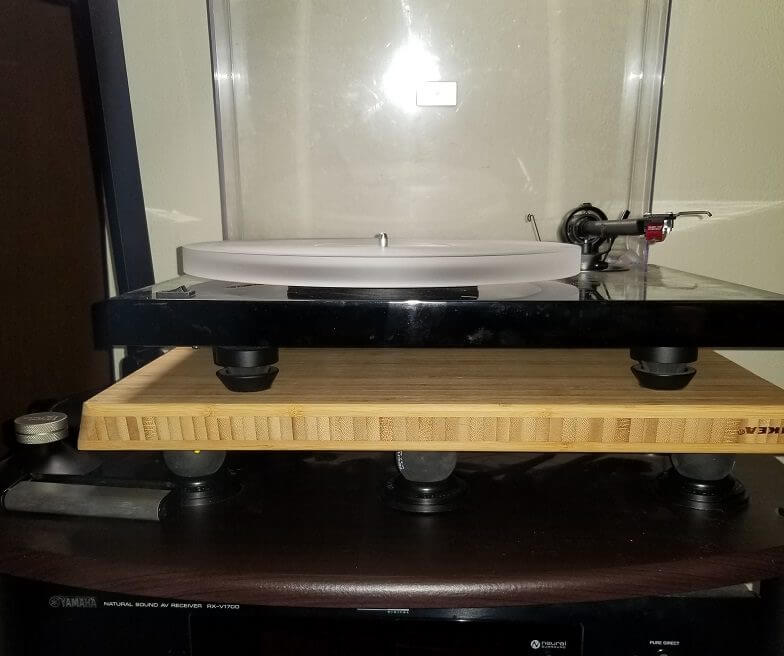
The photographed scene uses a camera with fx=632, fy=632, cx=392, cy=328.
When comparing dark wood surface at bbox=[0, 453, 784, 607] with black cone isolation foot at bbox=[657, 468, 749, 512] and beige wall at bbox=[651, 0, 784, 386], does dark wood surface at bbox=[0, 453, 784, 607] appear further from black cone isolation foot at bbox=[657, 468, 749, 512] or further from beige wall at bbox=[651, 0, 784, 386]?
beige wall at bbox=[651, 0, 784, 386]

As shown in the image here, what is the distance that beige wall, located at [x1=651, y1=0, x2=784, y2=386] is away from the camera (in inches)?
33.7

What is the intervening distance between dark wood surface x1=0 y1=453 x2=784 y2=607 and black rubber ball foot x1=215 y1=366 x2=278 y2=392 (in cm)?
13

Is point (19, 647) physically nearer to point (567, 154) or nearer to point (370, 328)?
point (370, 328)

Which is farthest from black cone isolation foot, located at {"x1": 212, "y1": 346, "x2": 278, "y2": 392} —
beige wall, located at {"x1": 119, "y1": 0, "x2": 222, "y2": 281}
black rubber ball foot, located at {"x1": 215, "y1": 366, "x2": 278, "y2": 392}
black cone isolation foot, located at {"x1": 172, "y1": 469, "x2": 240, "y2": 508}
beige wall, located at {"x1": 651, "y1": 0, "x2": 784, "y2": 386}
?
beige wall, located at {"x1": 651, "y1": 0, "x2": 784, "y2": 386}

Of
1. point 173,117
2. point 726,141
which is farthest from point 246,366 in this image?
point 726,141

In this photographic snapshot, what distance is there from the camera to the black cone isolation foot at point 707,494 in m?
0.57

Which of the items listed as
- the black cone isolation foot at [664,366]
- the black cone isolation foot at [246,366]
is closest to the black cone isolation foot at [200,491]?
the black cone isolation foot at [246,366]

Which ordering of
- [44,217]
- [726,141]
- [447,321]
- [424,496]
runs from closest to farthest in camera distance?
[447,321], [424,496], [44,217], [726,141]

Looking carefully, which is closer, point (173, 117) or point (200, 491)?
point (200, 491)

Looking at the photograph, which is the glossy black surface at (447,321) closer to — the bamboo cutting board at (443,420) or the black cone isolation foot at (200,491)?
the bamboo cutting board at (443,420)

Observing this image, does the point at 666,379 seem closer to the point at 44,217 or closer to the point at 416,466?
the point at 416,466

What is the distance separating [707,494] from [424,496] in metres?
0.26

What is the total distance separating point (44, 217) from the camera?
0.76 m

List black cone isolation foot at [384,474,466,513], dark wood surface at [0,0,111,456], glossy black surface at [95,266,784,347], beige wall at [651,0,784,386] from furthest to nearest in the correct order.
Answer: beige wall at [651,0,784,386]
dark wood surface at [0,0,111,456]
black cone isolation foot at [384,474,466,513]
glossy black surface at [95,266,784,347]
